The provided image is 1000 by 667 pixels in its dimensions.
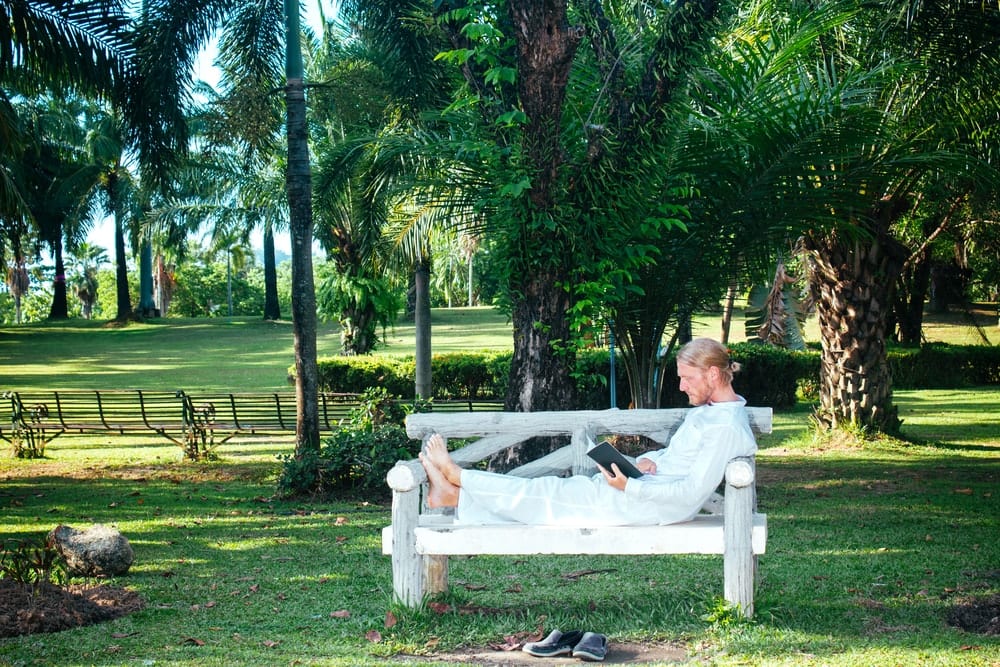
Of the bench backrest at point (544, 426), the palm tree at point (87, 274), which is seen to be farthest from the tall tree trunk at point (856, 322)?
the palm tree at point (87, 274)

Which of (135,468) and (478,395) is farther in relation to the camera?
(478,395)

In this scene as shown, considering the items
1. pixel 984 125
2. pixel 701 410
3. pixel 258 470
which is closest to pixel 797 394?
pixel 984 125

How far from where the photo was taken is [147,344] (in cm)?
3972

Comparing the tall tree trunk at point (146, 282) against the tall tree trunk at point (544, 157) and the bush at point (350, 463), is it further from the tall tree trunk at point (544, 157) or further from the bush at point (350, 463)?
the tall tree trunk at point (544, 157)

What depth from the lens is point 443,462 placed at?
17.0 ft

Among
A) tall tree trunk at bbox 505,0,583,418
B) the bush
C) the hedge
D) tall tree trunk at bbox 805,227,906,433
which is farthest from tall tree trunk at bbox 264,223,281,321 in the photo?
tall tree trunk at bbox 505,0,583,418

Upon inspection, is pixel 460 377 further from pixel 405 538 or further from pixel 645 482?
pixel 645 482

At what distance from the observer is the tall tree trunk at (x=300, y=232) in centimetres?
1147

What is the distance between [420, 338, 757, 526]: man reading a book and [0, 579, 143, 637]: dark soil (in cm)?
194

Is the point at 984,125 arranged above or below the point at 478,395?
above

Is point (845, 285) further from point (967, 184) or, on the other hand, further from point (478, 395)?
point (478, 395)

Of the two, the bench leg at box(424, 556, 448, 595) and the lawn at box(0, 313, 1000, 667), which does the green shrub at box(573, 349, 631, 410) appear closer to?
the lawn at box(0, 313, 1000, 667)

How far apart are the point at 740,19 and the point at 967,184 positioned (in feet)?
12.4

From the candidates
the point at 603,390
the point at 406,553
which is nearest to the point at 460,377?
the point at 603,390
